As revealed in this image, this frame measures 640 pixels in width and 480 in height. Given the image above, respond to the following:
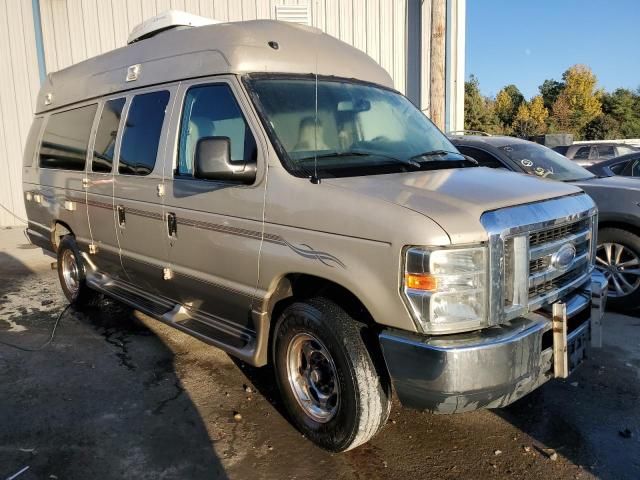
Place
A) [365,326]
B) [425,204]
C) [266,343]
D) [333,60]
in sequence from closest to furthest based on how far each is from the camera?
[425,204], [365,326], [266,343], [333,60]

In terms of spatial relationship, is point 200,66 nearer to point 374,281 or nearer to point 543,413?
point 374,281

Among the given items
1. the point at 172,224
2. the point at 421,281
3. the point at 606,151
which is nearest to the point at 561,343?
the point at 421,281

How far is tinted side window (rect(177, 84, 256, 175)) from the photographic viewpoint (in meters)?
3.48

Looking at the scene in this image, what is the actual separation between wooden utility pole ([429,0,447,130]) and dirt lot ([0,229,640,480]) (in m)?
6.74

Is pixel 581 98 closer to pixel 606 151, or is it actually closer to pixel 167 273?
pixel 606 151

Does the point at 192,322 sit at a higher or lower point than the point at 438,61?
lower

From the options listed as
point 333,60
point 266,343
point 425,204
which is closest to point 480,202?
point 425,204

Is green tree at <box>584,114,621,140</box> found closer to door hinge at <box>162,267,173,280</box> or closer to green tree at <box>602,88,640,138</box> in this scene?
green tree at <box>602,88,640,138</box>

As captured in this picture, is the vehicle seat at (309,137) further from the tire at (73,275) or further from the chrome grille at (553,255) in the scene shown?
the tire at (73,275)

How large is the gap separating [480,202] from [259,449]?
1922 mm

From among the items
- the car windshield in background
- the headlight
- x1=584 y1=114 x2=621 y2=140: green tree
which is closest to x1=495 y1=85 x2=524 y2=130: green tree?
x1=584 y1=114 x2=621 y2=140: green tree

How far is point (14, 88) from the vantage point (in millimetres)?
12312

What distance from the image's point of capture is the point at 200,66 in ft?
12.6

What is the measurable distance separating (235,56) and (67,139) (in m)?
2.95
